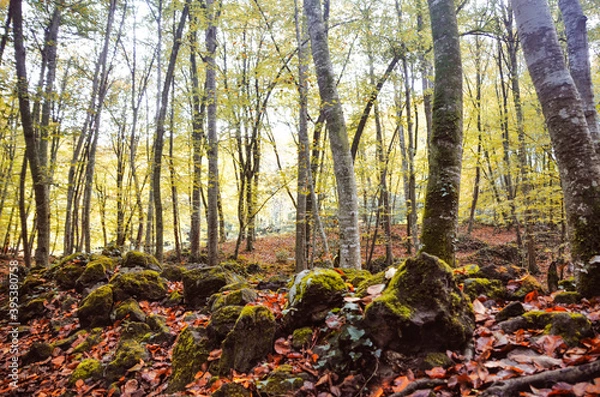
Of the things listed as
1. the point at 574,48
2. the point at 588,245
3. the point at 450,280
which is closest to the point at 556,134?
the point at 588,245

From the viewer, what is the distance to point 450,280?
2779mm

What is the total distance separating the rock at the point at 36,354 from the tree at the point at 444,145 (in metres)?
6.12

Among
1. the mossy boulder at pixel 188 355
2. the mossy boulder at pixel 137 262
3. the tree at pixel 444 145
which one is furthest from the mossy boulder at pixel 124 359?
the tree at pixel 444 145

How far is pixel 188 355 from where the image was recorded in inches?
140

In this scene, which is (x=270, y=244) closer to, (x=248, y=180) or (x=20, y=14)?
(x=248, y=180)

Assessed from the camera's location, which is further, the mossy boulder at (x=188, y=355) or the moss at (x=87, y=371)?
the moss at (x=87, y=371)

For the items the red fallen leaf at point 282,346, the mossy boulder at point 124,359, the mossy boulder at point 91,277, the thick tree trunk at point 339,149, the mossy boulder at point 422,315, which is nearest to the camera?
the mossy boulder at point 422,315

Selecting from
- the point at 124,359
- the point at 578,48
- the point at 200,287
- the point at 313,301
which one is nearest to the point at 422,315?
the point at 313,301

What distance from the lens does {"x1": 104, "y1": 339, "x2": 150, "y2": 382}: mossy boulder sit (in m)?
3.91

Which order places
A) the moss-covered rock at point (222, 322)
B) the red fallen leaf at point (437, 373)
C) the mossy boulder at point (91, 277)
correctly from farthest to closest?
the mossy boulder at point (91, 277), the moss-covered rock at point (222, 322), the red fallen leaf at point (437, 373)

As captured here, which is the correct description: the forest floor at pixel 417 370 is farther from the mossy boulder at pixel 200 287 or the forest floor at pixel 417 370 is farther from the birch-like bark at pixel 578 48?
the birch-like bark at pixel 578 48

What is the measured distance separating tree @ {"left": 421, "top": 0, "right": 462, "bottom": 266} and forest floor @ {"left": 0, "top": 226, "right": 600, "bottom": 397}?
2.77ft

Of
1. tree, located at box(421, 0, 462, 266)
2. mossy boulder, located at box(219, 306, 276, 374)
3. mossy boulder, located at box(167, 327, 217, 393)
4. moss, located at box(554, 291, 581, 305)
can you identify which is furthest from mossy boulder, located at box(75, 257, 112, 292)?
moss, located at box(554, 291, 581, 305)

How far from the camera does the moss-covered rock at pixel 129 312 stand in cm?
516
